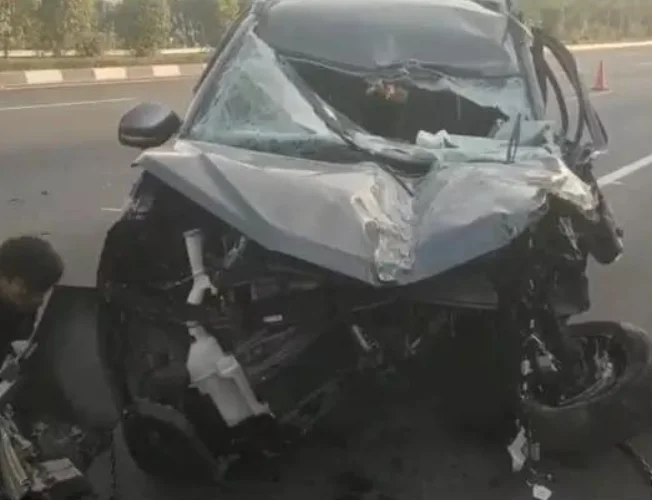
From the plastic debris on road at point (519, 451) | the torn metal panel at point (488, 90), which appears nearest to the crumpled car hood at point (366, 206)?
the plastic debris on road at point (519, 451)

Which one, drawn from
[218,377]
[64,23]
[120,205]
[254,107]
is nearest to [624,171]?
[120,205]

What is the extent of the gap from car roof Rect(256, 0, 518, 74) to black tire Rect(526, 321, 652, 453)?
1.79 meters

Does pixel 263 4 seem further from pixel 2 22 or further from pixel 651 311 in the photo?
pixel 2 22

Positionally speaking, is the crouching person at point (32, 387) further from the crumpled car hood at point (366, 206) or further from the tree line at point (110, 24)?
the tree line at point (110, 24)

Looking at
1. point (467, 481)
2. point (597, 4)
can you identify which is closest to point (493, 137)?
point (467, 481)

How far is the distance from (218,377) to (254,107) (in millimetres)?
1544

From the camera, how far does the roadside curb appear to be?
1975 centimetres

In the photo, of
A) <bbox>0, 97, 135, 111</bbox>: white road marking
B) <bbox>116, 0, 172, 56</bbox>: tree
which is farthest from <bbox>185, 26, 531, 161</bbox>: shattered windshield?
<bbox>116, 0, 172, 56</bbox>: tree

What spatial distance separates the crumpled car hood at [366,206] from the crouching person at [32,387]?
0.51 meters

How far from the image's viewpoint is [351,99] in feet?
18.8

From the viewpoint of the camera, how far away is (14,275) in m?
3.87

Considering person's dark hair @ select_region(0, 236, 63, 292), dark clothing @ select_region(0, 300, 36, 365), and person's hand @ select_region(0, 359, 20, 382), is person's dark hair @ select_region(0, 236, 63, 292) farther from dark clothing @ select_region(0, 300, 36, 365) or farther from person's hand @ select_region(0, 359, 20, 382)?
person's hand @ select_region(0, 359, 20, 382)

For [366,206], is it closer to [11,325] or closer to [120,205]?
[11,325]

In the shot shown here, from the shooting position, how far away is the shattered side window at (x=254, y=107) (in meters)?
5.04
